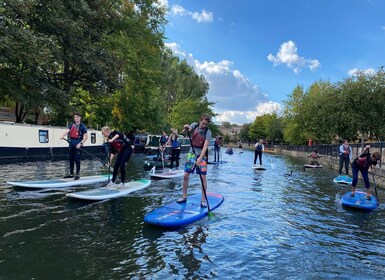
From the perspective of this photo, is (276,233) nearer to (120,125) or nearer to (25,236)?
(25,236)

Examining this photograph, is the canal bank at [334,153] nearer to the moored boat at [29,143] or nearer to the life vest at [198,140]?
the life vest at [198,140]

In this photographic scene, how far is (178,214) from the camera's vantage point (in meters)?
7.52

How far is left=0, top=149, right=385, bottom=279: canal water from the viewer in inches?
196

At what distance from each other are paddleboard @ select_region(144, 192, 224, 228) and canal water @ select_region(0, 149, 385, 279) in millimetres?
180

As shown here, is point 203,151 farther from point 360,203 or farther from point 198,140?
point 360,203

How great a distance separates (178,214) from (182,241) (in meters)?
1.23

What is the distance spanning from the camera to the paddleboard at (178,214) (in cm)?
696

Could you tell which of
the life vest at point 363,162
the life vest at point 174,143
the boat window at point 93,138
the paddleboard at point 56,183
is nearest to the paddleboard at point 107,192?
the paddleboard at point 56,183

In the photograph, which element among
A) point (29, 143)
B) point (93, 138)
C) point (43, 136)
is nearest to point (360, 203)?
point (29, 143)

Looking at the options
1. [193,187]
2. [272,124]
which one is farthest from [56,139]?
[272,124]

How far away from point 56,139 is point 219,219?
2040 centimetres

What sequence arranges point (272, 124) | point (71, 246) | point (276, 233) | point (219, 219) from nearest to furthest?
point (71, 246)
point (276, 233)
point (219, 219)
point (272, 124)

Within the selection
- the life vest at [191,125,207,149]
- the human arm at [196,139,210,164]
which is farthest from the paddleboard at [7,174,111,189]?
the human arm at [196,139,210,164]

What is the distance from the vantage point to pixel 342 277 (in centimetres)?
505
